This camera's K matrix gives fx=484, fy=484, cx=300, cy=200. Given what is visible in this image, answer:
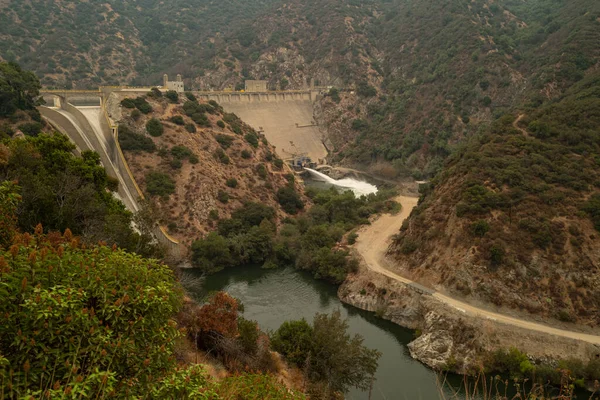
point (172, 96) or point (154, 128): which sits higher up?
point (172, 96)

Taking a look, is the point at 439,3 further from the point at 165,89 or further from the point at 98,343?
the point at 98,343

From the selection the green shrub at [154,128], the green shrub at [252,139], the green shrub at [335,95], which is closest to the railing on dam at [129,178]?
the green shrub at [154,128]

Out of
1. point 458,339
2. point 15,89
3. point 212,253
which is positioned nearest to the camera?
point 458,339

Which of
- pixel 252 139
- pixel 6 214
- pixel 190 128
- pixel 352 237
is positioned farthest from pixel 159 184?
pixel 6 214

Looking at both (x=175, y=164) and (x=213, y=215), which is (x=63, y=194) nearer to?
(x=213, y=215)

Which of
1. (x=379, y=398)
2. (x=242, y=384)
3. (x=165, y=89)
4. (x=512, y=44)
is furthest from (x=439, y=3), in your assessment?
(x=242, y=384)

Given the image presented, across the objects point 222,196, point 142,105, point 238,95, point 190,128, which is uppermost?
point 238,95
